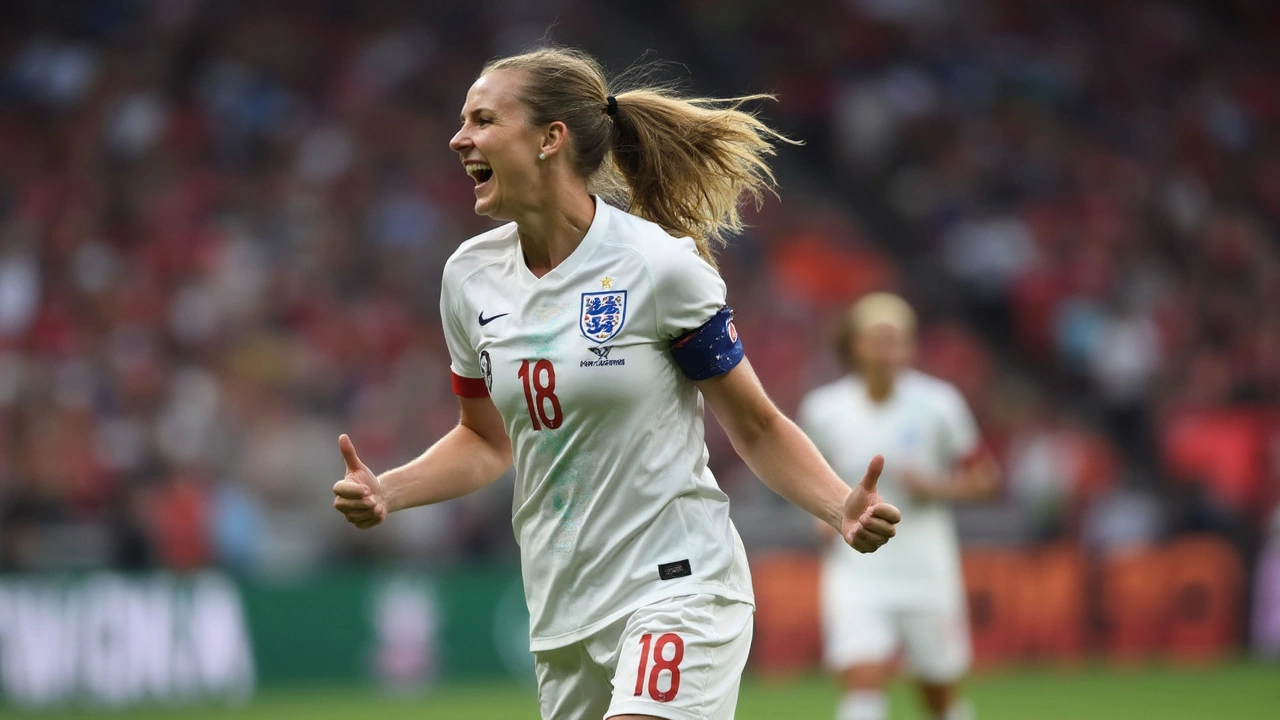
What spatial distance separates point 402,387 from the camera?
50.4 feet

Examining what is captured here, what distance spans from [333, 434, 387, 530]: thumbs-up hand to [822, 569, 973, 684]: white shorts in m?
4.88

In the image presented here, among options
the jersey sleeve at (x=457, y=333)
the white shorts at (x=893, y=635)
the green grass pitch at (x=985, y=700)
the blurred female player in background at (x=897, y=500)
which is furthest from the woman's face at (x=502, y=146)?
the green grass pitch at (x=985, y=700)

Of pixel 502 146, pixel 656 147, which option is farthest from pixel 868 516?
pixel 502 146

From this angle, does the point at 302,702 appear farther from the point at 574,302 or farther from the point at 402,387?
the point at 574,302

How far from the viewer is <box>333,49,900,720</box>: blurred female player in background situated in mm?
4562

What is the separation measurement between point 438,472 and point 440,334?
11.2 meters

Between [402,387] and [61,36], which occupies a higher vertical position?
[61,36]

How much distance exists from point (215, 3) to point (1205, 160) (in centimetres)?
1170

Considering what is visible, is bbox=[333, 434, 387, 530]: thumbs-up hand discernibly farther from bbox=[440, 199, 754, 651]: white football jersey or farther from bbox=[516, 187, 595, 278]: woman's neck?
bbox=[516, 187, 595, 278]: woman's neck

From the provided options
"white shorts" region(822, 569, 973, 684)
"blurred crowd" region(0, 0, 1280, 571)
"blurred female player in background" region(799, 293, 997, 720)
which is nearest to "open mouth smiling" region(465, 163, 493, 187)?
"blurred female player in background" region(799, 293, 997, 720)

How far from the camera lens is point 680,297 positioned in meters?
4.62

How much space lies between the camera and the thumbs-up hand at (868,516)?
14.3ft

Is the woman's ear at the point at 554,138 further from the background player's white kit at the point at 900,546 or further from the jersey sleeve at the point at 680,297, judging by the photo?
the background player's white kit at the point at 900,546

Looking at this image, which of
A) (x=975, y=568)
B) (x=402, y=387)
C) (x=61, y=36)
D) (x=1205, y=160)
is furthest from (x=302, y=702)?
(x=1205, y=160)
